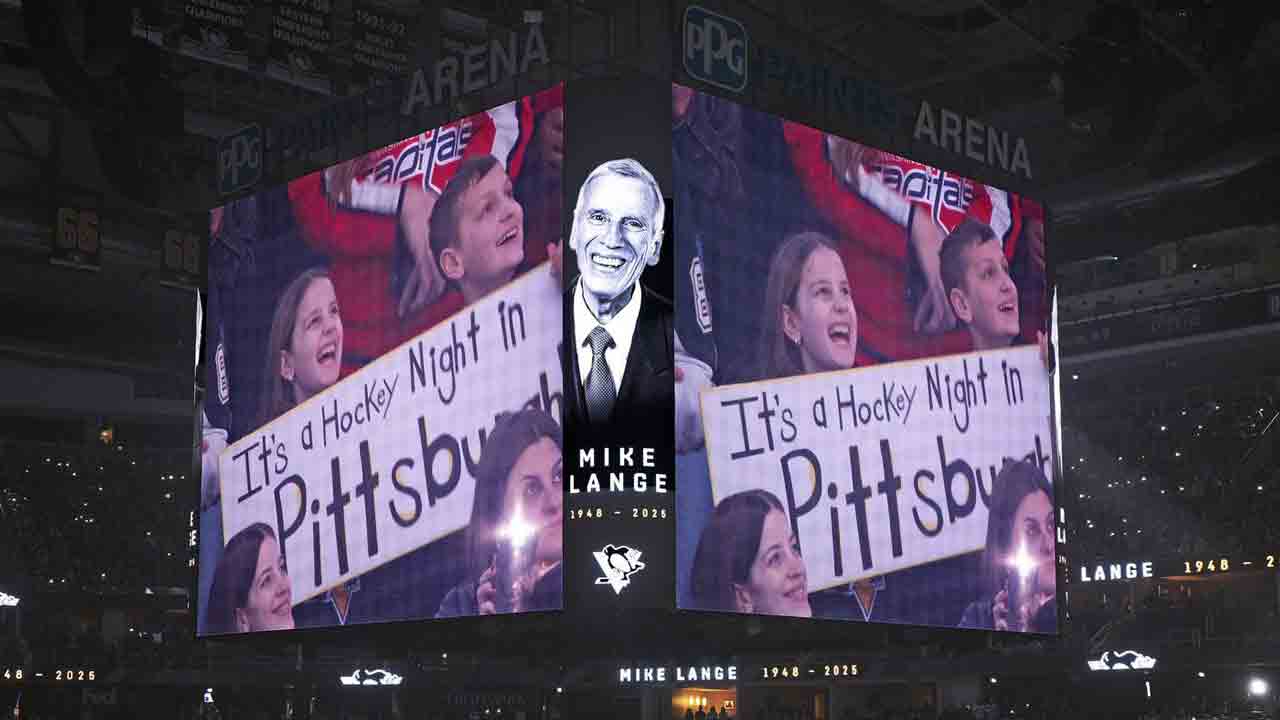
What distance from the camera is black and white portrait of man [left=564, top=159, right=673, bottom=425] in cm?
2162

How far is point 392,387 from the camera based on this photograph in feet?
78.4

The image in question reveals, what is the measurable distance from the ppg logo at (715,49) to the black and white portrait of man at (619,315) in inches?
69.0

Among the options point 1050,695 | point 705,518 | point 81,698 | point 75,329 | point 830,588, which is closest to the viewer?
point 705,518

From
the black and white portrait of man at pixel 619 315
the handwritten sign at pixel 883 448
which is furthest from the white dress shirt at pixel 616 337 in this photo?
the handwritten sign at pixel 883 448

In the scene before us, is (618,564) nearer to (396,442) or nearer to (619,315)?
(619,315)

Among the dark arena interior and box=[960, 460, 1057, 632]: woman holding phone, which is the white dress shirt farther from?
box=[960, 460, 1057, 632]: woman holding phone

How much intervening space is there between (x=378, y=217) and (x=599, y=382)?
4.87 m

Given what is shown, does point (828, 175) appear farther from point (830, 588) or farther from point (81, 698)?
point (81, 698)

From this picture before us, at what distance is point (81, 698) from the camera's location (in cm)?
4781

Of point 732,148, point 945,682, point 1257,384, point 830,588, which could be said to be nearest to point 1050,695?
point 945,682

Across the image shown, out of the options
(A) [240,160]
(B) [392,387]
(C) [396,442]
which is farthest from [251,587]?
(A) [240,160]

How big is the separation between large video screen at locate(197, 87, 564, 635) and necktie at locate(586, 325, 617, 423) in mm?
475

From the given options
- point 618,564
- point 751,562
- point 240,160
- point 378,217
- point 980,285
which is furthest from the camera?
point 240,160

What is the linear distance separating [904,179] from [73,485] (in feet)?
103
